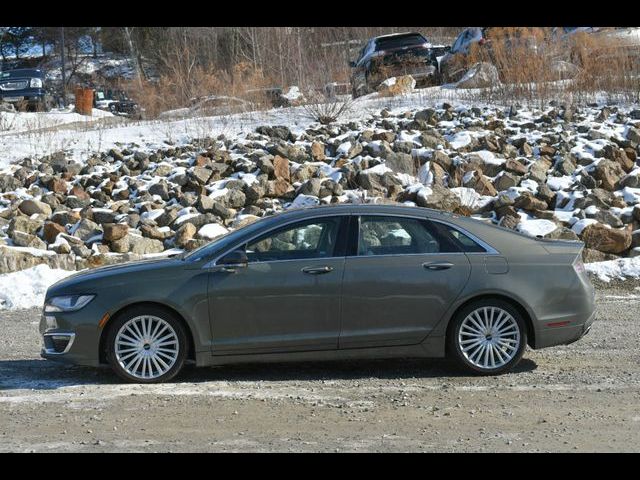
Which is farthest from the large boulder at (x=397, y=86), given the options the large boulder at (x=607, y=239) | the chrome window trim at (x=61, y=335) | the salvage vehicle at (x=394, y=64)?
the chrome window trim at (x=61, y=335)

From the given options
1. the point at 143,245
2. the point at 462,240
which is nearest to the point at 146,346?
the point at 462,240

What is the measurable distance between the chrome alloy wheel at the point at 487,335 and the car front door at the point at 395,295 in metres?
0.27

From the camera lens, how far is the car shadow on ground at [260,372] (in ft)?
25.7

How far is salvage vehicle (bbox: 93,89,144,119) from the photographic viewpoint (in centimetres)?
3866

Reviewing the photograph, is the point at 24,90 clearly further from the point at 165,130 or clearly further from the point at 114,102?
the point at 165,130

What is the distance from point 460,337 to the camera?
777cm

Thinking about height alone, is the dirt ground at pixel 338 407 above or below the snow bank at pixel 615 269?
below

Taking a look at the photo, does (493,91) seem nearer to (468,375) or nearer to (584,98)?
(584,98)

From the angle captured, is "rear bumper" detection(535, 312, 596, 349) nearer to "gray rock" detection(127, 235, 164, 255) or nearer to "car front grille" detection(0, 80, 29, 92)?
"gray rock" detection(127, 235, 164, 255)

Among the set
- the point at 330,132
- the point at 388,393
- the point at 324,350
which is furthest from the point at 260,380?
the point at 330,132

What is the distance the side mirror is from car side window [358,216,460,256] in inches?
38.2

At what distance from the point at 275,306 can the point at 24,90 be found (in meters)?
→ 28.1

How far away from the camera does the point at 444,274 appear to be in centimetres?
774

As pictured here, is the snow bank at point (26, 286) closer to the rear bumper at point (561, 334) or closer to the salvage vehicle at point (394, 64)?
the rear bumper at point (561, 334)
